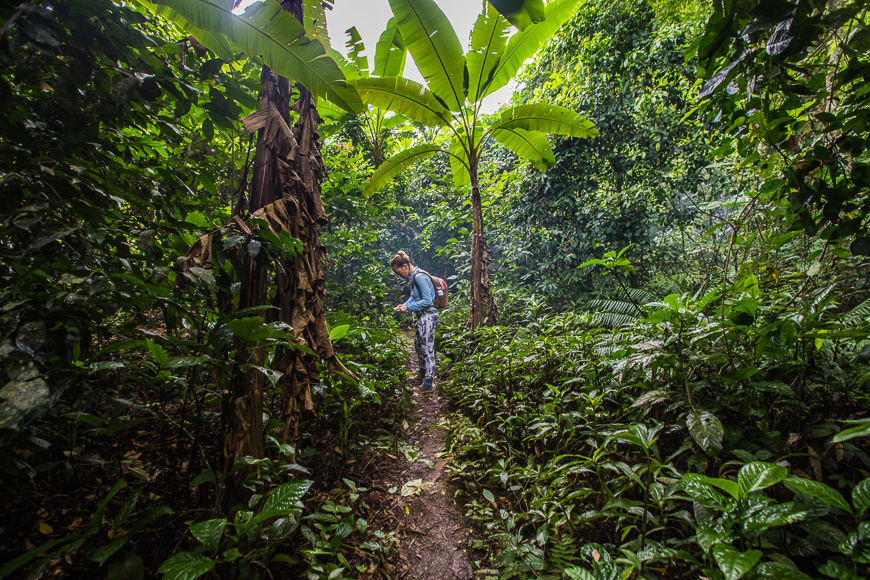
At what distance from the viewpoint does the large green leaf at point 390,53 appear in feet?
15.4

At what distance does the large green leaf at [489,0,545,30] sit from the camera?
237cm

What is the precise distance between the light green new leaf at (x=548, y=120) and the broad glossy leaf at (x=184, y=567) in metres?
5.33

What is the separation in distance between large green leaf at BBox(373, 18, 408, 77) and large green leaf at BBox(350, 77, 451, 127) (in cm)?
70

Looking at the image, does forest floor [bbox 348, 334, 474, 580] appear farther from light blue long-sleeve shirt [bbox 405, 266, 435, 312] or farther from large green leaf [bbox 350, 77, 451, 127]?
large green leaf [bbox 350, 77, 451, 127]

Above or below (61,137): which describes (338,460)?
below

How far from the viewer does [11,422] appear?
71cm

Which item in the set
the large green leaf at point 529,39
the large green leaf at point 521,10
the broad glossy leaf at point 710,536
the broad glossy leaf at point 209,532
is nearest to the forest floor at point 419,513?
the broad glossy leaf at point 209,532

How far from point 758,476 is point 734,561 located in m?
0.31

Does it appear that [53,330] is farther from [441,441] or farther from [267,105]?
[441,441]

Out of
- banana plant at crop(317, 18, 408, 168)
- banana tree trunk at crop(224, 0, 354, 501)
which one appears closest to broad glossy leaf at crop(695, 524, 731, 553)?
banana tree trunk at crop(224, 0, 354, 501)

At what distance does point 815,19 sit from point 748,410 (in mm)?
1589

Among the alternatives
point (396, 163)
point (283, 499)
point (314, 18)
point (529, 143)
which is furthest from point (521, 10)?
point (283, 499)

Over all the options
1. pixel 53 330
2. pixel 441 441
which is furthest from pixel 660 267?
pixel 53 330

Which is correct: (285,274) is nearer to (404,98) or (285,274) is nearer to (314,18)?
(314,18)
